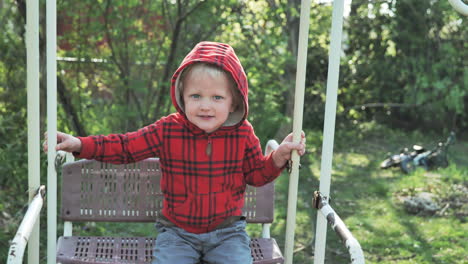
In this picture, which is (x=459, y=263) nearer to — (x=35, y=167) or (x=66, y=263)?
(x=66, y=263)

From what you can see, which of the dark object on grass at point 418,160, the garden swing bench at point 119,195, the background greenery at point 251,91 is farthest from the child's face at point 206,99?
the dark object on grass at point 418,160

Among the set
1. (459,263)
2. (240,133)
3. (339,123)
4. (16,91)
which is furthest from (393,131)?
(240,133)

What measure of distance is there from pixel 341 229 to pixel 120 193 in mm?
1230

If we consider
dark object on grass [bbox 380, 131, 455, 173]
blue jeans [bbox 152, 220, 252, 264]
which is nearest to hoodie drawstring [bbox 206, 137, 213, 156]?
blue jeans [bbox 152, 220, 252, 264]

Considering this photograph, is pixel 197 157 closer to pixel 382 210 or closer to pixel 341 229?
pixel 341 229

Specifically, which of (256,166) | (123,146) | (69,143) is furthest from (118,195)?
(256,166)

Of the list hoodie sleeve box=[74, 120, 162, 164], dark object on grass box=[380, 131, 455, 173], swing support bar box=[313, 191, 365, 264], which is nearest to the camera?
swing support bar box=[313, 191, 365, 264]

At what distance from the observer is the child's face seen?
7.41 feet

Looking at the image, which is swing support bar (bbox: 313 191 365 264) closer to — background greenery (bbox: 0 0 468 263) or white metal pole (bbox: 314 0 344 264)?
white metal pole (bbox: 314 0 344 264)

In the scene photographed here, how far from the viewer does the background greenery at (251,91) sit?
13.6ft

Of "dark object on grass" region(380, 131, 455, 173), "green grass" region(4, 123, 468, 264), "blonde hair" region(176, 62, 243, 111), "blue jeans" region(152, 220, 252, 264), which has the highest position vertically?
"blonde hair" region(176, 62, 243, 111)

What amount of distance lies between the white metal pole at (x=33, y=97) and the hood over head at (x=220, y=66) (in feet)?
1.71

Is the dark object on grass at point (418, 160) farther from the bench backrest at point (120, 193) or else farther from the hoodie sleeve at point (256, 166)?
the hoodie sleeve at point (256, 166)

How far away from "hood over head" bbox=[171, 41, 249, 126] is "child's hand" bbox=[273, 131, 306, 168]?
200 mm
